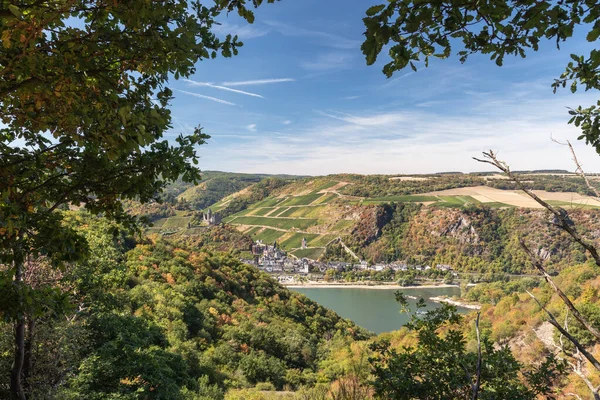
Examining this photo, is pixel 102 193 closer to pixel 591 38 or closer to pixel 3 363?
pixel 591 38

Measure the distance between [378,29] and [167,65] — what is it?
→ 1874mm

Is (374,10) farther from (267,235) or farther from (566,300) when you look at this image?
(267,235)

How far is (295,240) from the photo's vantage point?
11938 centimetres

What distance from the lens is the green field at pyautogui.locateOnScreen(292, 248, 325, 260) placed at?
362 ft

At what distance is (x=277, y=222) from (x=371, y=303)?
74229 millimetres

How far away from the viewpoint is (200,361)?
519 inches

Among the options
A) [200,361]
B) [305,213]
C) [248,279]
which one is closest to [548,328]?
[200,361]

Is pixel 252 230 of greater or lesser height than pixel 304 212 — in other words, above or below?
below

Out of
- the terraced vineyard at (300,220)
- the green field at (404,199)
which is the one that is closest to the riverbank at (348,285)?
the terraced vineyard at (300,220)

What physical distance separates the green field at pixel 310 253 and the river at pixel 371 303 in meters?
30.1

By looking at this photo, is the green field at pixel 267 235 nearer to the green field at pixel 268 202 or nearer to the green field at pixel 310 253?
the green field at pixel 310 253

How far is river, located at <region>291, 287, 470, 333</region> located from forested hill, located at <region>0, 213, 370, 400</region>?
72.1 feet

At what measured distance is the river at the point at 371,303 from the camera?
5421 centimetres

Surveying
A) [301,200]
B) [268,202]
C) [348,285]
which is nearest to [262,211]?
[268,202]
